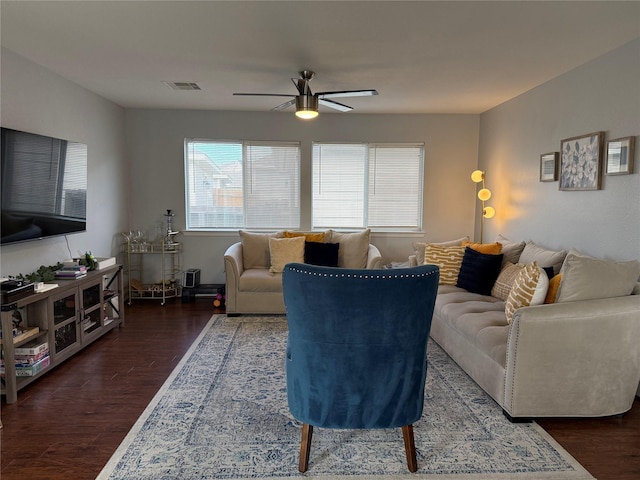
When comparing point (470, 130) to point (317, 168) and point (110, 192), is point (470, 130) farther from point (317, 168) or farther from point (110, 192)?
point (110, 192)

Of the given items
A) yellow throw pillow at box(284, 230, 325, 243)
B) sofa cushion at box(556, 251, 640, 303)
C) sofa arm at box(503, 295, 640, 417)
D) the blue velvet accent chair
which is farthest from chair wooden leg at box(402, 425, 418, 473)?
yellow throw pillow at box(284, 230, 325, 243)

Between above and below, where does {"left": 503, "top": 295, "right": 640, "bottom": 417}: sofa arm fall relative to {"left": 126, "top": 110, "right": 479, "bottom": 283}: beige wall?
below

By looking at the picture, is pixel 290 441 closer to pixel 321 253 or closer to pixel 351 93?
pixel 351 93

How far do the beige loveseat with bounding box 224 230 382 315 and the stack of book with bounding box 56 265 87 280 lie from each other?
144 centimetres

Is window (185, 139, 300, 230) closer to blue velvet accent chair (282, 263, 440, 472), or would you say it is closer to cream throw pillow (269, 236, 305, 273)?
cream throw pillow (269, 236, 305, 273)

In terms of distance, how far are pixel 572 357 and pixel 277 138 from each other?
14.2ft

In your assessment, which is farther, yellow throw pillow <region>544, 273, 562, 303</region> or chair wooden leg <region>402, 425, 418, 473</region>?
yellow throw pillow <region>544, 273, 562, 303</region>

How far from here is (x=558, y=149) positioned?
3.92 m

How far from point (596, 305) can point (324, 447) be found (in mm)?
1733

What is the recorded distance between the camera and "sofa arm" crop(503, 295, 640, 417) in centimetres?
245

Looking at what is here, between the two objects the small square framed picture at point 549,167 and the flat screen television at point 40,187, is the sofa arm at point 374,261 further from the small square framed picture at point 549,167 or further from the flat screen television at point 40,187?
the flat screen television at point 40,187

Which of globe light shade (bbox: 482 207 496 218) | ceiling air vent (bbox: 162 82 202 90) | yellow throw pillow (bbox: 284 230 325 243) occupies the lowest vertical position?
yellow throw pillow (bbox: 284 230 325 243)

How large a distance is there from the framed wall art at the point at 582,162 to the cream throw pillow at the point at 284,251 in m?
2.76

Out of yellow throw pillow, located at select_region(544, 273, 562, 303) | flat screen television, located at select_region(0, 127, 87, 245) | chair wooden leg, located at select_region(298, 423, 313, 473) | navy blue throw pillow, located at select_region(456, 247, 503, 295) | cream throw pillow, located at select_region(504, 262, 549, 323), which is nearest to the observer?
chair wooden leg, located at select_region(298, 423, 313, 473)
